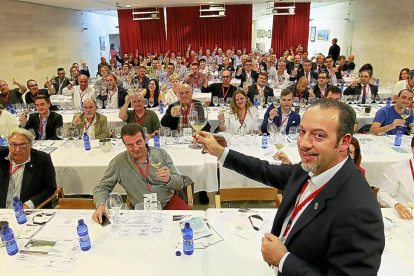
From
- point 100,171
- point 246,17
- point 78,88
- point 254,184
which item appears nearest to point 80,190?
point 100,171

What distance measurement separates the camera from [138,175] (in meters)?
2.87

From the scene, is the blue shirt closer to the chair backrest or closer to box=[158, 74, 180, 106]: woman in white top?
box=[158, 74, 180, 106]: woman in white top

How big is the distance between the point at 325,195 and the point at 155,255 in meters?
1.19

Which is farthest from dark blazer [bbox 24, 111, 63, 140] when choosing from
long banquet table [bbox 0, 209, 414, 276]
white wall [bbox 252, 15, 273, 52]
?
white wall [bbox 252, 15, 273, 52]

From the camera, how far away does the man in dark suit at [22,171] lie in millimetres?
2904

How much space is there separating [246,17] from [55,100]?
10336mm

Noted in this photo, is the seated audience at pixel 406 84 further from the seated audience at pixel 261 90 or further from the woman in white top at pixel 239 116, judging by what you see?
the woman in white top at pixel 239 116

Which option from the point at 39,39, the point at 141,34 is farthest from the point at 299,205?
the point at 141,34

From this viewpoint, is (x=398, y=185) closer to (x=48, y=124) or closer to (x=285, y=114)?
Result: (x=285, y=114)

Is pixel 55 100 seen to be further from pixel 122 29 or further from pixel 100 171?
pixel 122 29

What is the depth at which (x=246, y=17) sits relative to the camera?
14.4m

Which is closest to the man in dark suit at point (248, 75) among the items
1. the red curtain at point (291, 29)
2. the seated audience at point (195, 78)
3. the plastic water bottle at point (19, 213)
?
the seated audience at point (195, 78)

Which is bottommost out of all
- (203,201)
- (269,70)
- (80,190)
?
(203,201)

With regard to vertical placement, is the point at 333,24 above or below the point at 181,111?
above
